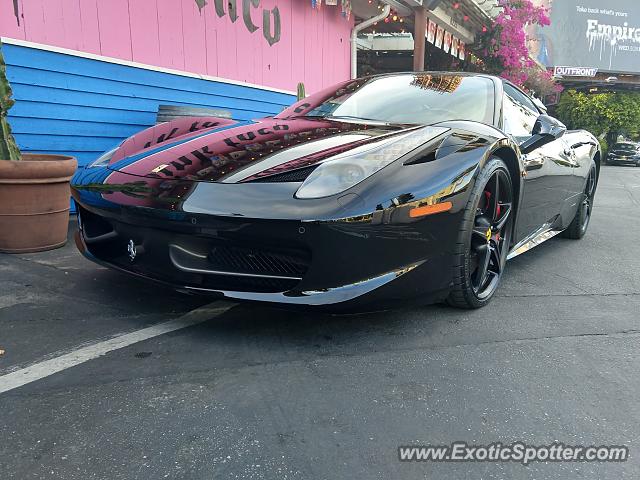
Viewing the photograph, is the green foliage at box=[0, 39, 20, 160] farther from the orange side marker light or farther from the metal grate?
the orange side marker light

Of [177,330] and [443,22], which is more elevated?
[443,22]

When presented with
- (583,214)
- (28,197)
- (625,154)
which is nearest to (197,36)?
(28,197)

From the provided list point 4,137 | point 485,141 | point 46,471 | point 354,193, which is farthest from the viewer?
point 4,137

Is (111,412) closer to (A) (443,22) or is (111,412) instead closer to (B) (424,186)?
(B) (424,186)

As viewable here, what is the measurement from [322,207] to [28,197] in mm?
2426

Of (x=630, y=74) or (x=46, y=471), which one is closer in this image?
(x=46, y=471)

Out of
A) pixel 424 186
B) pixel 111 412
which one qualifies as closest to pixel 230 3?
pixel 424 186

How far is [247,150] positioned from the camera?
2490 millimetres

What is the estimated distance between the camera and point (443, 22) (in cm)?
1158

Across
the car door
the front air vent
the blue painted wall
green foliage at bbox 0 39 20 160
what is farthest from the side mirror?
the blue painted wall

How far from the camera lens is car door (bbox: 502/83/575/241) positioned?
324cm

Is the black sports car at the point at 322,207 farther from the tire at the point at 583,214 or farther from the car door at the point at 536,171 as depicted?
the tire at the point at 583,214

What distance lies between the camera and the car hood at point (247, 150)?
2.28 metres

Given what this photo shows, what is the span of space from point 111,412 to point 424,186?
4.74 ft
